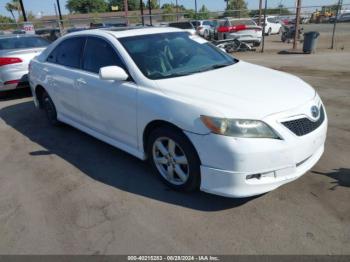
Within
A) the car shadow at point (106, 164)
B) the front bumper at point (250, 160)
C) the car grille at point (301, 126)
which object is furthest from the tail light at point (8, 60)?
the car grille at point (301, 126)

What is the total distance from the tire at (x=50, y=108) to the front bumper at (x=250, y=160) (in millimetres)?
3371

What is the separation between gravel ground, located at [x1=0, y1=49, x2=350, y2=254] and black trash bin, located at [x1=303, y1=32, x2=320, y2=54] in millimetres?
10761

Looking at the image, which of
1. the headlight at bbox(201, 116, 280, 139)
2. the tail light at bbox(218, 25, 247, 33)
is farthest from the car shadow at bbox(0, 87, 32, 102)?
the tail light at bbox(218, 25, 247, 33)

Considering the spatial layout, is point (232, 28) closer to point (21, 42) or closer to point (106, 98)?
point (21, 42)

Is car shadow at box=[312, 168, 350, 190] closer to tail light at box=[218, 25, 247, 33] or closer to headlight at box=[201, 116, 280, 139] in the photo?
headlight at box=[201, 116, 280, 139]

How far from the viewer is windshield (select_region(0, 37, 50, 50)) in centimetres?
842

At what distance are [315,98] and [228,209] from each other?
4.82ft

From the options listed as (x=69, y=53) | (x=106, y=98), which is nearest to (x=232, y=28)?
(x=69, y=53)

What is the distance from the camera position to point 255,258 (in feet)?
8.62

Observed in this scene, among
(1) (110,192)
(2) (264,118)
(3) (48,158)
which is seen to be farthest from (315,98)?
(3) (48,158)

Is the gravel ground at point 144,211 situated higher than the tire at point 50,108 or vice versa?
the tire at point 50,108

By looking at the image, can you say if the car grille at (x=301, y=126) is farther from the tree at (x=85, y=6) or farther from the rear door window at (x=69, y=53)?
the tree at (x=85, y=6)

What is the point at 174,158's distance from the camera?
3457 mm

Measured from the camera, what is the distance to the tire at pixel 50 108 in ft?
18.6
